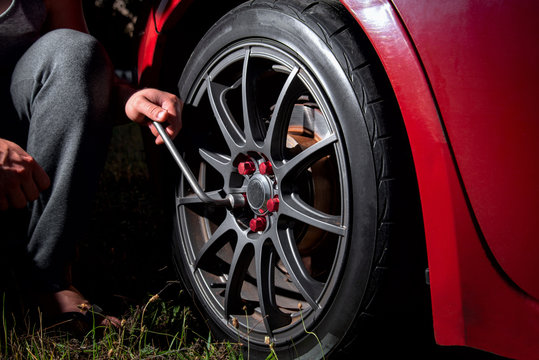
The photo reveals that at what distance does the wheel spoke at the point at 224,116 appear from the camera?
1.52 m

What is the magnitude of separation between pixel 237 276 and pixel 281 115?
1.59ft

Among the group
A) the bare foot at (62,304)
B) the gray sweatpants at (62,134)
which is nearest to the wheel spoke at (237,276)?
the bare foot at (62,304)

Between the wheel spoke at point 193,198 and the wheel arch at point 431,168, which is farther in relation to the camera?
the wheel spoke at point 193,198

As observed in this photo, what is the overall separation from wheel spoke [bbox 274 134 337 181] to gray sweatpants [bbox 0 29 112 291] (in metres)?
0.64

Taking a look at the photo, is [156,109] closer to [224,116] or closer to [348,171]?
[224,116]

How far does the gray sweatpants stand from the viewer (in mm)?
1586

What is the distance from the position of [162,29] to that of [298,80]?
2.06 feet

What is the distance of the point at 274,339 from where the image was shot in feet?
4.48

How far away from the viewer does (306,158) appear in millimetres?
1268

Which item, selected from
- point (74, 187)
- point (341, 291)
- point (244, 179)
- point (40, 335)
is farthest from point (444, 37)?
point (40, 335)

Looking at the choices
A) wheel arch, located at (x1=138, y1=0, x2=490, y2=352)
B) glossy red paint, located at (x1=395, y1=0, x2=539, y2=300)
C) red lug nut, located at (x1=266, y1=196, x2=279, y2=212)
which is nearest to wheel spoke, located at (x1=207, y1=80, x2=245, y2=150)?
red lug nut, located at (x1=266, y1=196, x2=279, y2=212)

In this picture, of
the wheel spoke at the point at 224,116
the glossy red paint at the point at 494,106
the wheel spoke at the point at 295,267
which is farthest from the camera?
the wheel spoke at the point at 224,116

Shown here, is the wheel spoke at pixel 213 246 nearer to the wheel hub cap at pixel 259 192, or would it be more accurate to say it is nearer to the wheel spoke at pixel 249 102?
the wheel hub cap at pixel 259 192

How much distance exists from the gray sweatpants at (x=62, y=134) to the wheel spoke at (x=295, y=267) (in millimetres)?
686
